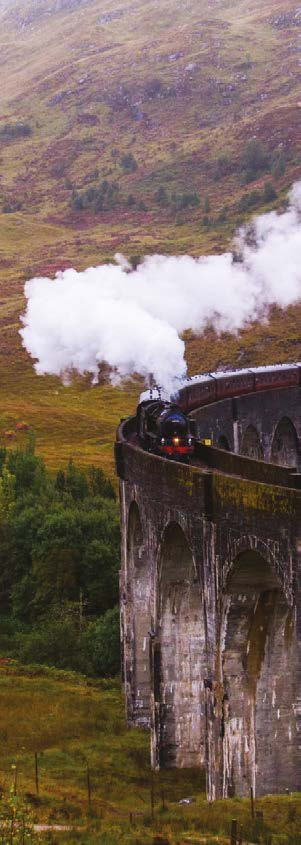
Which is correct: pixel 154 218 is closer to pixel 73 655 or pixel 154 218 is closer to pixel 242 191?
pixel 242 191

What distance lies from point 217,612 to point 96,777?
9.22 meters

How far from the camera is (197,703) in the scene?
34625mm

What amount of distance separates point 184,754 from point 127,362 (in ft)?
75.1

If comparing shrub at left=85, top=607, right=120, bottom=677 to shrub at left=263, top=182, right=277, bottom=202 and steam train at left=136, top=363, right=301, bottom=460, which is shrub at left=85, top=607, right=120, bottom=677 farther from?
shrub at left=263, top=182, right=277, bottom=202

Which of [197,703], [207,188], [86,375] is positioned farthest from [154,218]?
[197,703]

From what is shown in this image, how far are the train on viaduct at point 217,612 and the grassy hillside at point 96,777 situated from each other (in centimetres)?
141

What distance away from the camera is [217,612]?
28.2 m

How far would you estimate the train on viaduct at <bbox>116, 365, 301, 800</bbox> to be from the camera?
26.3 m

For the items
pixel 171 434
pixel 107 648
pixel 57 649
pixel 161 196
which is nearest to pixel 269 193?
pixel 161 196

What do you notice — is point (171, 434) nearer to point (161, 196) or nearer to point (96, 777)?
point (96, 777)

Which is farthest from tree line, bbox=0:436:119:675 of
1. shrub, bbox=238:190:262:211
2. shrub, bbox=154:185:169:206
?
shrub, bbox=154:185:169:206

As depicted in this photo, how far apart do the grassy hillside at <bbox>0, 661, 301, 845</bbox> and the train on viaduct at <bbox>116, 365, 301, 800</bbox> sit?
1.41m

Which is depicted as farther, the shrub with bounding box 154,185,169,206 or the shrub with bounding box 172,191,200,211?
the shrub with bounding box 154,185,169,206

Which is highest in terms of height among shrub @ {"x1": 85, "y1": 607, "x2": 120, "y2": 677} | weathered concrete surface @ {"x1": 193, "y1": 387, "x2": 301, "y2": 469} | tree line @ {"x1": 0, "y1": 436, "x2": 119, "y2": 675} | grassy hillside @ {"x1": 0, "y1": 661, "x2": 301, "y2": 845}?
weathered concrete surface @ {"x1": 193, "y1": 387, "x2": 301, "y2": 469}
